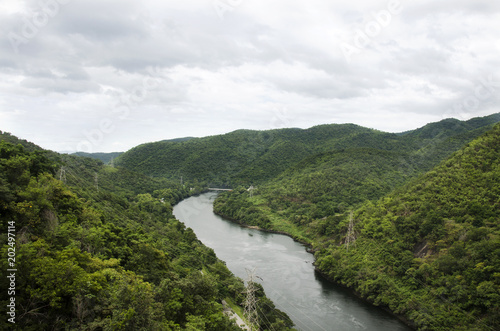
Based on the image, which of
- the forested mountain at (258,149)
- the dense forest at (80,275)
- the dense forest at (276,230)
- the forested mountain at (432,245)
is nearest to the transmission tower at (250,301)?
the dense forest at (80,275)

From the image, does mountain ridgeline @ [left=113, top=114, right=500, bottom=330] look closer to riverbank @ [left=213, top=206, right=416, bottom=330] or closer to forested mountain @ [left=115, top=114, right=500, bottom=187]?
riverbank @ [left=213, top=206, right=416, bottom=330]

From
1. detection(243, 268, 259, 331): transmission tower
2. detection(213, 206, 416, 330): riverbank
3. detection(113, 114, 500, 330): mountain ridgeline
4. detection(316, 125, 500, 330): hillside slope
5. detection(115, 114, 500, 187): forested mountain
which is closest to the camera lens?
detection(243, 268, 259, 331): transmission tower

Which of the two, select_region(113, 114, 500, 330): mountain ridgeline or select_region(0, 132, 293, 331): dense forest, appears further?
select_region(113, 114, 500, 330): mountain ridgeline

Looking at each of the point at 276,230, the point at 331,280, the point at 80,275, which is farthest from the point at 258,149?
the point at 80,275

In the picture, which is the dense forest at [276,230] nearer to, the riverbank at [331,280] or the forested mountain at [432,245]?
the forested mountain at [432,245]

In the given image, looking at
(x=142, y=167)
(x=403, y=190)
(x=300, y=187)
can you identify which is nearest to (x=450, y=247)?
(x=403, y=190)

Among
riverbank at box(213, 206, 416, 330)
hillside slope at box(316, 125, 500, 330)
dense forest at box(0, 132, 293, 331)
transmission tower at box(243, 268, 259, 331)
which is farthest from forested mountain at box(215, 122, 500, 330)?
transmission tower at box(243, 268, 259, 331)
